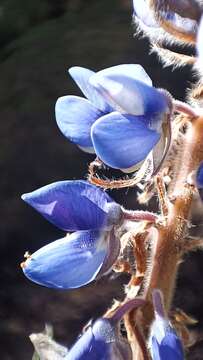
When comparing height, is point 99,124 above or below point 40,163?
above

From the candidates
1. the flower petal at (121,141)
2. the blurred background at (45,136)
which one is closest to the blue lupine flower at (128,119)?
the flower petal at (121,141)

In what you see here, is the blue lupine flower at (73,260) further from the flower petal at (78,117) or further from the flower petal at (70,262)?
the flower petal at (78,117)

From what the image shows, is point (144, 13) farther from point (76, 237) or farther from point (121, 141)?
point (76, 237)

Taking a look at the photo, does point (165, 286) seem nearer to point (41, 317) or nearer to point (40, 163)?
point (41, 317)

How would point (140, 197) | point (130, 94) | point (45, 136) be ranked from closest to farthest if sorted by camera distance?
point (130, 94)
point (140, 197)
point (45, 136)

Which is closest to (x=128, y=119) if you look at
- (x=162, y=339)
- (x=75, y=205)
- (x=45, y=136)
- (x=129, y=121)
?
(x=129, y=121)

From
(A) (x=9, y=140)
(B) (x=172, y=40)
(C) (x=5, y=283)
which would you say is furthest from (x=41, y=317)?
(B) (x=172, y=40)
